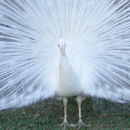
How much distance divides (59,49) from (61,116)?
982 mm

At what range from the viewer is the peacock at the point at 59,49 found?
339 cm

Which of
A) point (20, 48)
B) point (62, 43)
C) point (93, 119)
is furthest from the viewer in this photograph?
point (93, 119)

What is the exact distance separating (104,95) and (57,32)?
0.84m

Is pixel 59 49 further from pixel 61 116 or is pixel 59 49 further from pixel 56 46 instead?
pixel 61 116

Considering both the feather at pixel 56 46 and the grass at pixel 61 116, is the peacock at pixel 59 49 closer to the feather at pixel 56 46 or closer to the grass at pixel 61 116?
the feather at pixel 56 46

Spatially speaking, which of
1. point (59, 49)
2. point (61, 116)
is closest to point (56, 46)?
point (59, 49)

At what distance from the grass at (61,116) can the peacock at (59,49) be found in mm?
291

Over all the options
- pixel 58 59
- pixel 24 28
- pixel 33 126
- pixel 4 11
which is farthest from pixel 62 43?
pixel 33 126

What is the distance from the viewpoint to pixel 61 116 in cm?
393

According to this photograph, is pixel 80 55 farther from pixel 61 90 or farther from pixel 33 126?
pixel 33 126

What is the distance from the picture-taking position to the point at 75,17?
11.2 feet

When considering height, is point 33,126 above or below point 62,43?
below

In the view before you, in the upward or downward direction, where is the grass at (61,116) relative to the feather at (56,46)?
downward

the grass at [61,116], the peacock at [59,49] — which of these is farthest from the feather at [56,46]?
the grass at [61,116]
